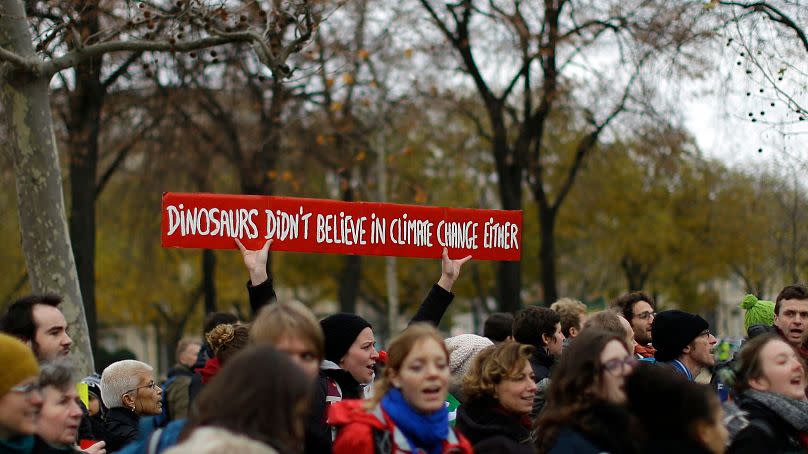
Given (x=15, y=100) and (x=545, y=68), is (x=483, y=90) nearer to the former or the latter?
(x=545, y=68)

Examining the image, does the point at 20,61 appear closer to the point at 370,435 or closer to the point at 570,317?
the point at 570,317

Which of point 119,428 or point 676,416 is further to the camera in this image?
point 119,428

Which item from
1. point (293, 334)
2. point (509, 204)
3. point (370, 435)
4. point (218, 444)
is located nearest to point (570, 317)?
point (370, 435)

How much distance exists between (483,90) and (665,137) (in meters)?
3.33

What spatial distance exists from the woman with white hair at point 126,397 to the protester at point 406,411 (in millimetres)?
2768

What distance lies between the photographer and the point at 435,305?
6578mm

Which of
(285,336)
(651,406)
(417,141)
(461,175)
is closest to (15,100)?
(285,336)

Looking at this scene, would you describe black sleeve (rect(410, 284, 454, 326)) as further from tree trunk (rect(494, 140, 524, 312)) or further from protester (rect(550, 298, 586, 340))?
tree trunk (rect(494, 140, 524, 312))

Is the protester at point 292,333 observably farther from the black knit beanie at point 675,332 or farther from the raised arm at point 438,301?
the black knit beanie at point 675,332

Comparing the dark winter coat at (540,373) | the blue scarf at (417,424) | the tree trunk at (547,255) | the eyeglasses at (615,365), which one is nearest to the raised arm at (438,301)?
the dark winter coat at (540,373)

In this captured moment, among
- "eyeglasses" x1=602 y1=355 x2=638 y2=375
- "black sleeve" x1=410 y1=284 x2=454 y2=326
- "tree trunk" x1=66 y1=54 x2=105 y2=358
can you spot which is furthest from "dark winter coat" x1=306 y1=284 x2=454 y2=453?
"tree trunk" x1=66 y1=54 x2=105 y2=358

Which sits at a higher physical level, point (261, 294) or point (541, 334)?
point (261, 294)

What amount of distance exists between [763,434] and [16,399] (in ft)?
11.0

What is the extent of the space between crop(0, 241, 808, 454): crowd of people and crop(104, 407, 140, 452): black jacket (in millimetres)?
950
